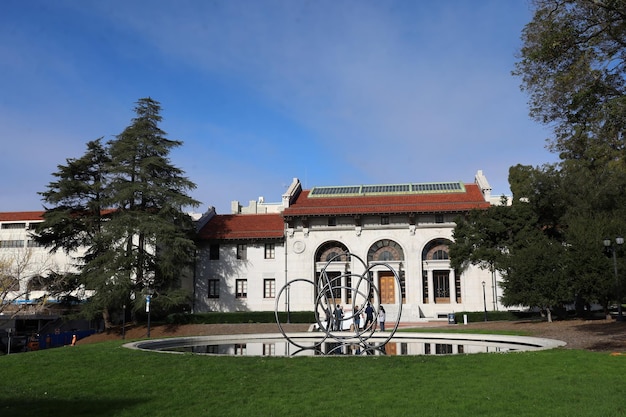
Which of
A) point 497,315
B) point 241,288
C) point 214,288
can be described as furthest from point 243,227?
point 497,315

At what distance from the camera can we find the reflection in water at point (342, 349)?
2139 cm

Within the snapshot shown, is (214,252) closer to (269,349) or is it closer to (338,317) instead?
(338,317)

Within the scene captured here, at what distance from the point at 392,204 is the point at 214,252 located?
1920 cm

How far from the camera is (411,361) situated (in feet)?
54.4

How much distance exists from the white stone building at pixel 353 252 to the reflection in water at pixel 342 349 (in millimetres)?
23476

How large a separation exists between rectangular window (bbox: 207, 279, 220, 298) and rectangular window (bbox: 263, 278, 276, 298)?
497 centimetres

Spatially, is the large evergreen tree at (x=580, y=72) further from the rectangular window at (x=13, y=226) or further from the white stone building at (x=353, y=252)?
the rectangular window at (x=13, y=226)

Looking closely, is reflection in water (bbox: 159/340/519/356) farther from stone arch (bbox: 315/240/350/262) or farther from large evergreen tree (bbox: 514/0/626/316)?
stone arch (bbox: 315/240/350/262)

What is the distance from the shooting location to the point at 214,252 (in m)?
55.8

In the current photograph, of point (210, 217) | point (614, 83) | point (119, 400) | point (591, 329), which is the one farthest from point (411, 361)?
point (210, 217)

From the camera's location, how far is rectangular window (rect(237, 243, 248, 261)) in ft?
181

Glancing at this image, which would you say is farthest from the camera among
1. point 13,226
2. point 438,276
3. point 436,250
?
point 13,226

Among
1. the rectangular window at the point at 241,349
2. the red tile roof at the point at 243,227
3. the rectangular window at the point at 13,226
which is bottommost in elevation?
the rectangular window at the point at 241,349

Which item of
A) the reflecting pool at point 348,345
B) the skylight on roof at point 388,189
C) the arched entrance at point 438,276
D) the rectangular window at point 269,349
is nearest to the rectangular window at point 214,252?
the skylight on roof at point 388,189
